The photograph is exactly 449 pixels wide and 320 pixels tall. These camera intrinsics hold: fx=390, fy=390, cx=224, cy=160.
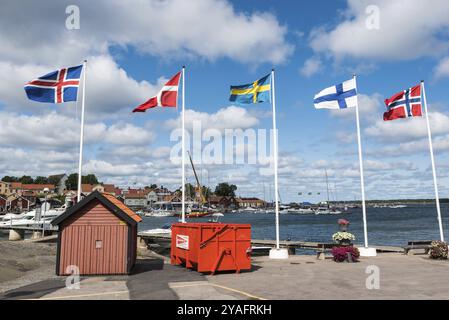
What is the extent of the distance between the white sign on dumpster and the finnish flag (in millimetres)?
11145

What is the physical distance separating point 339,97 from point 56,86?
16.2 metres

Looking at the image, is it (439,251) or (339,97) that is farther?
(339,97)

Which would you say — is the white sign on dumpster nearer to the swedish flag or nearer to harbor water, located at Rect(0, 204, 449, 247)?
the swedish flag

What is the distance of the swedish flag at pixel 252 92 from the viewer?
23531 mm

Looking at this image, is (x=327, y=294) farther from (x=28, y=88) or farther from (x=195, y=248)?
(x=28, y=88)

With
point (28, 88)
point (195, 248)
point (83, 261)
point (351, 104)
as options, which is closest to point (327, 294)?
point (195, 248)

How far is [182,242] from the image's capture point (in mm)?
19672

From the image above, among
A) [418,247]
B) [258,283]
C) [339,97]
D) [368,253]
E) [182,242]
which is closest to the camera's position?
[258,283]

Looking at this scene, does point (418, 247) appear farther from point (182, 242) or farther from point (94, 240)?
point (94, 240)

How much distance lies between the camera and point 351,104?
23.5m

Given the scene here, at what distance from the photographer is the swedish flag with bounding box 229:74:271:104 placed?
2353cm

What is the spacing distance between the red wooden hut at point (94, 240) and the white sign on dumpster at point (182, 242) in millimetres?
3041

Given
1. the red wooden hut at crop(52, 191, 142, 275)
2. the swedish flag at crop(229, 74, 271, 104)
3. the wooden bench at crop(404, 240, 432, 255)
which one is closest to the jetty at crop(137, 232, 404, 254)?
the wooden bench at crop(404, 240, 432, 255)

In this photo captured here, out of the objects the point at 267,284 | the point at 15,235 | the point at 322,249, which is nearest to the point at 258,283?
the point at 267,284
